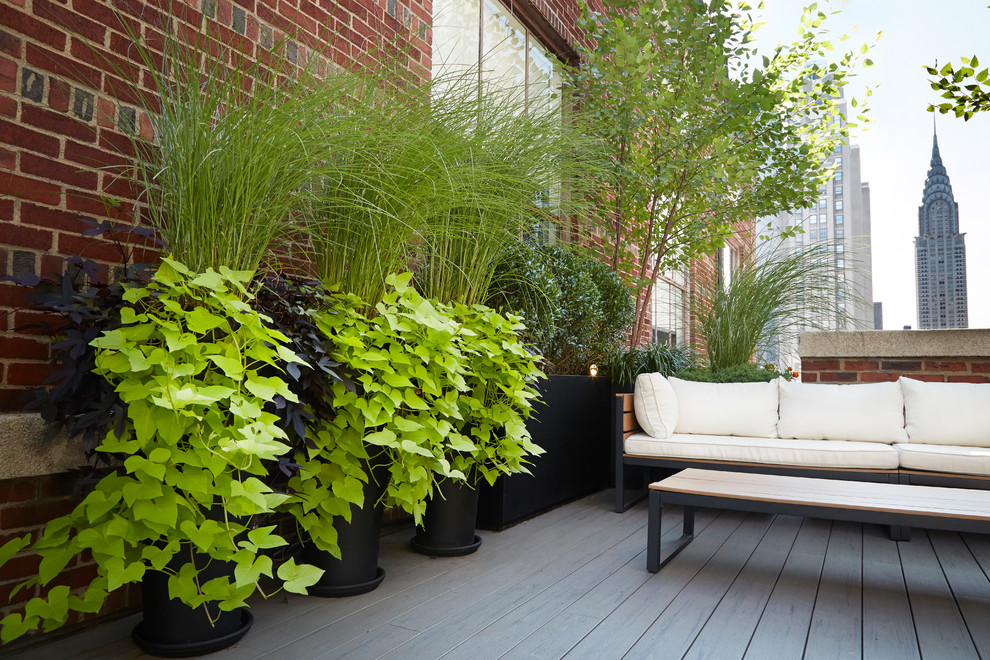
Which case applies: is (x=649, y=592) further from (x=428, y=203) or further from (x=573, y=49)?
(x=573, y=49)

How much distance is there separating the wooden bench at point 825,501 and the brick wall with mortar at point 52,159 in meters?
1.88

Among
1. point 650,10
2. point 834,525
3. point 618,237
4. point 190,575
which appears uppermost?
point 650,10

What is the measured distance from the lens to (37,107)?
1754 mm

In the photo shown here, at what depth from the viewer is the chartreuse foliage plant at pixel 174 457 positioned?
1.38 meters

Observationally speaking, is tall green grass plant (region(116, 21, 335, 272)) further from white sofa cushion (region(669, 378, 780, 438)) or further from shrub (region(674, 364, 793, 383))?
shrub (region(674, 364, 793, 383))

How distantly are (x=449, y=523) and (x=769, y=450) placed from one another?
1.78m

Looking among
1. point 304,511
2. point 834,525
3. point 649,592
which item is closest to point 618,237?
point 834,525

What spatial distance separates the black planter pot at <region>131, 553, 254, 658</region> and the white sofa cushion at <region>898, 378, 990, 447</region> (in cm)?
344

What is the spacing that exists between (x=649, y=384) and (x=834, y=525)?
47.5 inches


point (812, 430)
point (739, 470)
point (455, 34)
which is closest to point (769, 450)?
point (739, 470)

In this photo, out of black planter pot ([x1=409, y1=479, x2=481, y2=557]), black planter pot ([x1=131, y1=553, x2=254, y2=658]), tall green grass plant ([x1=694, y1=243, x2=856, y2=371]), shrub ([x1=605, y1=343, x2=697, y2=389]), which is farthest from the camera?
tall green grass plant ([x1=694, y1=243, x2=856, y2=371])

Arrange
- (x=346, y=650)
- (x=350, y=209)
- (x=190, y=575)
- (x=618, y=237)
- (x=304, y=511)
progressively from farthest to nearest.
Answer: (x=618, y=237)
(x=350, y=209)
(x=304, y=511)
(x=346, y=650)
(x=190, y=575)

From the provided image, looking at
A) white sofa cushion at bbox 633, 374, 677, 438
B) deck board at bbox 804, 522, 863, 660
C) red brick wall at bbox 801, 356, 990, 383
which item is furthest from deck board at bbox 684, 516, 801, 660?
red brick wall at bbox 801, 356, 990, 383

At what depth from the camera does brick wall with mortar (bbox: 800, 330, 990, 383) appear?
13.3 ft
